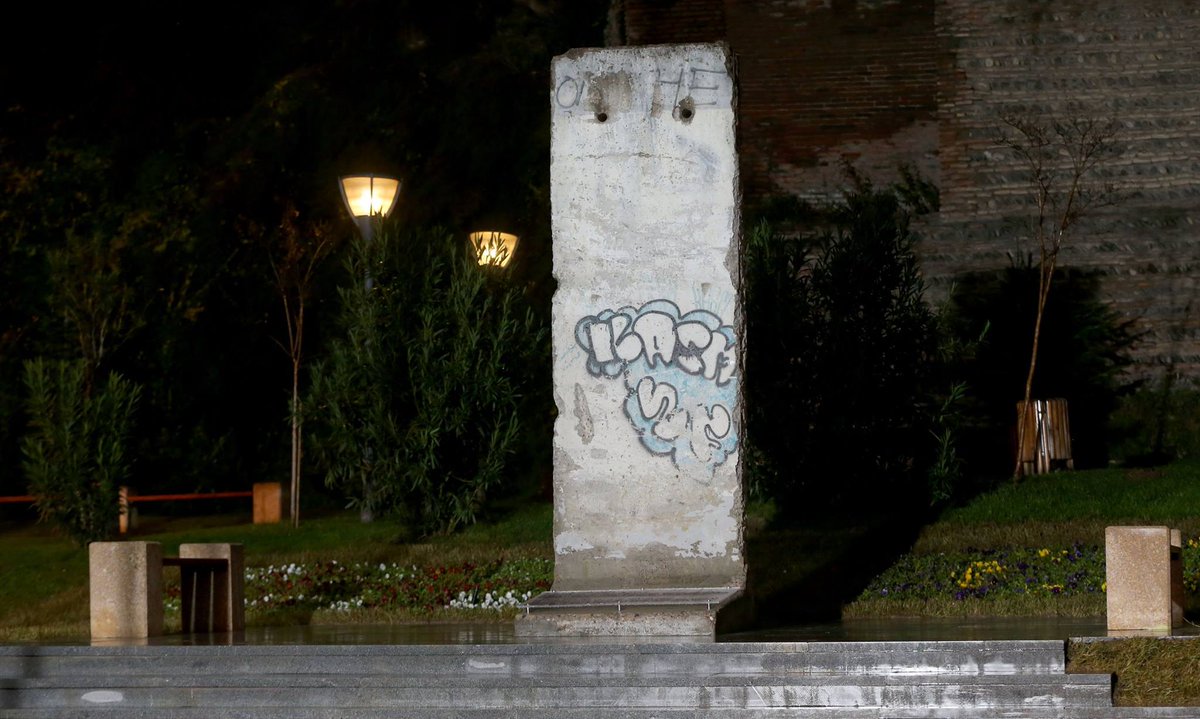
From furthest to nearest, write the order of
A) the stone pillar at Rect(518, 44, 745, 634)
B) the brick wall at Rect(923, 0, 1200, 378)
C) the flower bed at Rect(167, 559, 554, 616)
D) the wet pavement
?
the brick wall at Rect(923, 0, 1200, 378) < the flower bed at Rect(167, 559, 554, 616) < the stone pillar at Rect(518, 44, 745, 634) < the wet pavement

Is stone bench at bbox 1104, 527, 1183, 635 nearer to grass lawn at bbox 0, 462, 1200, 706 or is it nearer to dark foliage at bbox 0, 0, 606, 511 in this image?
grass lawn at bbox 0, 462, 1200, 706

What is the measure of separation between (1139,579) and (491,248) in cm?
929

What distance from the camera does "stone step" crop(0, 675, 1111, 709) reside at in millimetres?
8133

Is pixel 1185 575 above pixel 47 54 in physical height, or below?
below

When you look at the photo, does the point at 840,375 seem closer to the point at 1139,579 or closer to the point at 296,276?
the point at 1139,579

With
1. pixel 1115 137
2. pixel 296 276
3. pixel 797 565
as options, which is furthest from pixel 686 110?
pixel 1115 137

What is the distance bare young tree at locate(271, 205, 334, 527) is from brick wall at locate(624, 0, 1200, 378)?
641 centimetres

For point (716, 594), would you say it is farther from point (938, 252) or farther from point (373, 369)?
point (938, 252)

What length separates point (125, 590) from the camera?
35.3 ft

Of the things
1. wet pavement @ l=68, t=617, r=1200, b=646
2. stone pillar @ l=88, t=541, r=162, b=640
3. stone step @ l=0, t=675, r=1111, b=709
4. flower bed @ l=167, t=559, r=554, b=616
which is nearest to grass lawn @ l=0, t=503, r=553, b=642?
flower bed @ l=167, t=559, r=554, b=616

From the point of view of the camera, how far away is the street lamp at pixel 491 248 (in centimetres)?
1689

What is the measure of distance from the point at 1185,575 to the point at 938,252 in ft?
34.1

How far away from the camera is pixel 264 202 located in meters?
25.4

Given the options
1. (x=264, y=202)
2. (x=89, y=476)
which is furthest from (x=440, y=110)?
(x=89, y=476)
